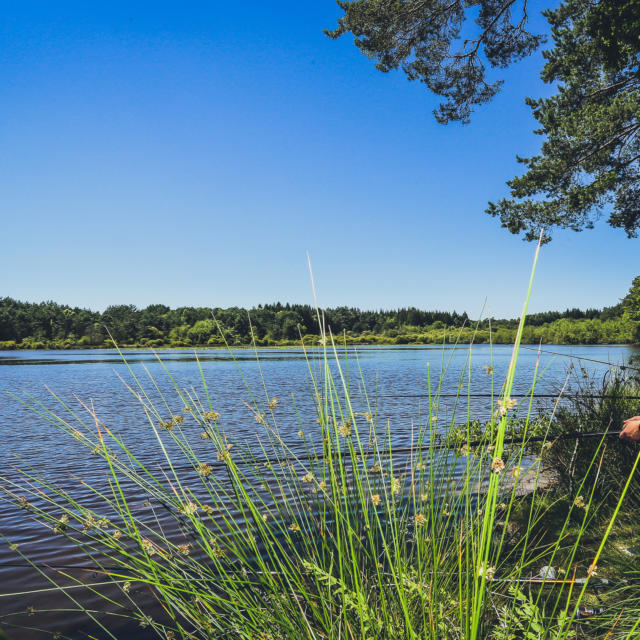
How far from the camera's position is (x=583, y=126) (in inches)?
386

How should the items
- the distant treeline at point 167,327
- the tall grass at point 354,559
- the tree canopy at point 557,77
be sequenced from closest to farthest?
the tall grass at point 354,559, the tree canopy at point 557,77, the distant treeline at point 167,327

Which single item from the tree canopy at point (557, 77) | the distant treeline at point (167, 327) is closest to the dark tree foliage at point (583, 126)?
the tree canopy at point (557, 77)

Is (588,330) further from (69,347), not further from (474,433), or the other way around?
(69,347)

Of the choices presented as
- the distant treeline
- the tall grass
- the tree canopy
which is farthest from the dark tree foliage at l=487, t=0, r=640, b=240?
the distant treeline

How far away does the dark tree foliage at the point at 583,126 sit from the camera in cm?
959

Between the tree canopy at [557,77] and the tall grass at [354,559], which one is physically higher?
the tree canopy at [557,77]

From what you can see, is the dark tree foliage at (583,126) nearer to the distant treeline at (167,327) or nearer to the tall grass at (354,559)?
the tall grass at (354,559)

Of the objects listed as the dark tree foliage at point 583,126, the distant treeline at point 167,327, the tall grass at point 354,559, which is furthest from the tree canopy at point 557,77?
the distant treeline at point 167,327

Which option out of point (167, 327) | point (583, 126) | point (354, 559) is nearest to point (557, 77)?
point (583, 126)

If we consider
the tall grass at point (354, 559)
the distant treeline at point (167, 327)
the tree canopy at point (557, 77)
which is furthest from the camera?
the distant treeline at point (167, 327)

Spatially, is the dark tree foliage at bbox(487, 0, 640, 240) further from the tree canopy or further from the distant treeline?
the distant treeline

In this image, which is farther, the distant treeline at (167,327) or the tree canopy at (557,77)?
the distant treeline at (167,327)

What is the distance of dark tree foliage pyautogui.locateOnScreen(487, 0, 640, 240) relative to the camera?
959cm

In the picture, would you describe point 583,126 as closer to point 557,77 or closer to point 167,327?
point 557,77
